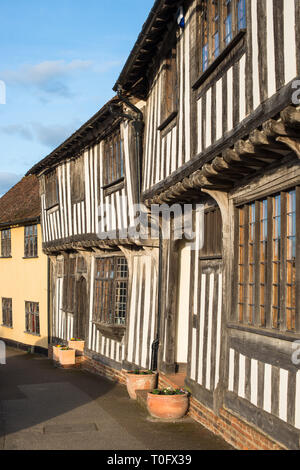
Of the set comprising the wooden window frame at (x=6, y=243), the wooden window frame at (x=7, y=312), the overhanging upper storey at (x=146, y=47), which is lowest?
the wooden window frame at (x=7, y=312)

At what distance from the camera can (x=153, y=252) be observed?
11.7 meters

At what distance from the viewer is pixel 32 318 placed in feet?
74.8

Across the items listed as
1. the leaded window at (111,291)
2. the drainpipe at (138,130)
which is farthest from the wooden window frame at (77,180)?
the drainpipe at (138,130)

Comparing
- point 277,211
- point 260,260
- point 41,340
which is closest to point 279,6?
point 277,211

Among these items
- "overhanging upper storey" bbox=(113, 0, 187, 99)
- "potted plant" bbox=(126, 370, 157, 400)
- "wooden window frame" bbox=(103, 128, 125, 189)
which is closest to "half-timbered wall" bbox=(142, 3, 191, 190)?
"overhanging upper storey" bbox=(113, 0, 187, 99)

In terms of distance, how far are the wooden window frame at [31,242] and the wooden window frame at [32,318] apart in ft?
6.35

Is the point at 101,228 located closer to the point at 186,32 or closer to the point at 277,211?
the point at 186,32

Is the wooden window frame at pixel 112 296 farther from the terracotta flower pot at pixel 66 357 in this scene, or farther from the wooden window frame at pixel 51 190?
the wooden window frame at pixel 51 190

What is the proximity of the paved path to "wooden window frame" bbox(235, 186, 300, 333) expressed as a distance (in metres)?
1.97

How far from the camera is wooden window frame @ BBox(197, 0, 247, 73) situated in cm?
684

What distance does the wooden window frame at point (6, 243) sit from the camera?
1000 inches

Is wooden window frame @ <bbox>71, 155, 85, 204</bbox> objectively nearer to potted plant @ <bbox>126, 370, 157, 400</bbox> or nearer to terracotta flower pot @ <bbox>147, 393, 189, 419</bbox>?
potted plant @ <bbox>126, 370, 157, 400</bbox>

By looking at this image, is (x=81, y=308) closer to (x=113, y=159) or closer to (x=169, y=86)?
(x=113, y=159)
